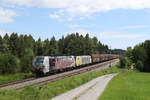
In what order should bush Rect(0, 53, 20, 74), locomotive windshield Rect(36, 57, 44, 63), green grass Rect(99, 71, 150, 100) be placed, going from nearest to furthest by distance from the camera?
green grass Rect(99, 71, 150, 100), locomotive windshield Rect(36, 57, 44, 63), bush Rect(0, 53, 20, 74)

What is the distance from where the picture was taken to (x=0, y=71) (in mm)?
64250

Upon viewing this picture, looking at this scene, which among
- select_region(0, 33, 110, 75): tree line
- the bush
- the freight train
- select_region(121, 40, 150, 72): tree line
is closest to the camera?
the freight train

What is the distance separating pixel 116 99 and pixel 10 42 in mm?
114489

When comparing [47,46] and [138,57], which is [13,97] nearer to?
[138,57]

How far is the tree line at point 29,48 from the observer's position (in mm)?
66438

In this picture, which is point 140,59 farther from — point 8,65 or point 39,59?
point 39,59

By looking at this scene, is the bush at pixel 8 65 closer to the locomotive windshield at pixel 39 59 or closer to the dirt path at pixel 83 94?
the locomotive windshield at pixel 39 59

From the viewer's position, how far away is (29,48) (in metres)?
121

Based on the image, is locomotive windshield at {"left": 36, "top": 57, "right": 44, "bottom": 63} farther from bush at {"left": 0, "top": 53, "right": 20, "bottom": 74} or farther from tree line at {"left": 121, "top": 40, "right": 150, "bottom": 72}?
tree line at {"left": 121, "top": 40, "right": 150, "bottom": 72}

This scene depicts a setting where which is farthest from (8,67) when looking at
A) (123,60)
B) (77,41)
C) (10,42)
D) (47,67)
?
(77,41)

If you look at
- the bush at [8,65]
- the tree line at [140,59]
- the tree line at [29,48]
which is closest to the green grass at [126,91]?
the bush at [8,65]

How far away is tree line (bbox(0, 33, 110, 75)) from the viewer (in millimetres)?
66438

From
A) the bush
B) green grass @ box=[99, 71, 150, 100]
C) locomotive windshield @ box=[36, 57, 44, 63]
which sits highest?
locomotive windshield @ box=[36, 57, 44, 63]

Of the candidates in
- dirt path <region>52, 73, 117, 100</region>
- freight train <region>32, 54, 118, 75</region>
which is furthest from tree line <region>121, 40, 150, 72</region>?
dirt path <region>52, 73, 117, 100</region>
